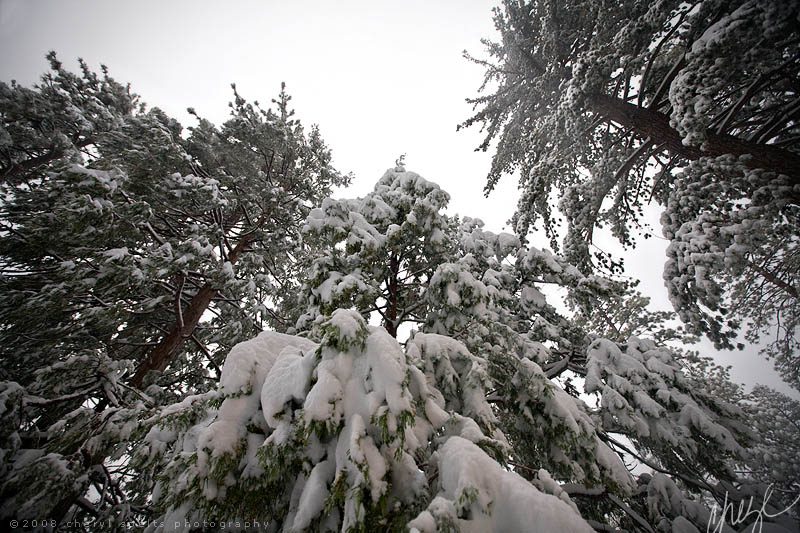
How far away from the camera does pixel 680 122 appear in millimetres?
4062

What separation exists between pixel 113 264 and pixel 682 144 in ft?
34.0

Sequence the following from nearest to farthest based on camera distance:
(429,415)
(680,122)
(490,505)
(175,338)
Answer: (490,505) → (429,415) → (680,122) → (175,338)

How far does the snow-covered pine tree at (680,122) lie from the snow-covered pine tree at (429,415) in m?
1.64

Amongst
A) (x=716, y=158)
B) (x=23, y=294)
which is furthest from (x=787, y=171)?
(x=23, y=294)

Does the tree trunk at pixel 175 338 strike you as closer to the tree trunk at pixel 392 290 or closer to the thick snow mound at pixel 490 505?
the tree trunk at pixel 392 290

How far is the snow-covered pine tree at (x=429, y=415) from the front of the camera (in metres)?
1.66

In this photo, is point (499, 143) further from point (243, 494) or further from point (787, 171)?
point (243, 494)

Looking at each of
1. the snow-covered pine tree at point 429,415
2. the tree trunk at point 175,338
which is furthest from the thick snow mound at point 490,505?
the tree trunk at point 175,338

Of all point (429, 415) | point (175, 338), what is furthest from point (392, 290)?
point (175, 338)

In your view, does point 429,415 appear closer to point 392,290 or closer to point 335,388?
point 335,388

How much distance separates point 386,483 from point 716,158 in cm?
678

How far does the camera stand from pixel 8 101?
768cm
